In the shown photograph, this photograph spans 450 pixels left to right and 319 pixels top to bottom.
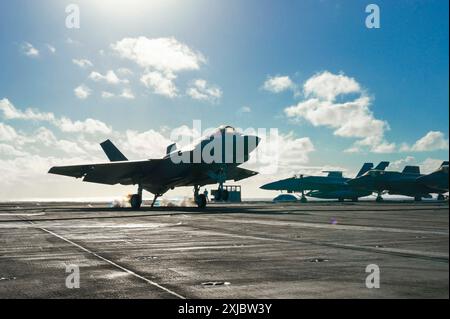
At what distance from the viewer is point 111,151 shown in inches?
2372

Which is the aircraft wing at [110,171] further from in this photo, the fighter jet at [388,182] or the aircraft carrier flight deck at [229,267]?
the fighter jet at [388,182]

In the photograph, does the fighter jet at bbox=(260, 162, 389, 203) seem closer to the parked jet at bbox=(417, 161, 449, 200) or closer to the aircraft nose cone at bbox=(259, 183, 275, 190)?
the aircraft nose cone at bbox=(259, 183, 275, 190)

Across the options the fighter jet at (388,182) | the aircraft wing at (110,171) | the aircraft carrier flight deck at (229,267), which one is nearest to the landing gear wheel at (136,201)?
the aircraft wing at (110,171)

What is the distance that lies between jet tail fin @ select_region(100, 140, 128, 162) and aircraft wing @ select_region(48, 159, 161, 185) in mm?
10594

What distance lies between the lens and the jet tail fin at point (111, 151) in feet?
197

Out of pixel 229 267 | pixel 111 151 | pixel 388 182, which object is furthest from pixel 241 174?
pixel 388 182

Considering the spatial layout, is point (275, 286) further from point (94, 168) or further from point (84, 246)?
point (94, 168)

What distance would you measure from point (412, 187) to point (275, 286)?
85.6m

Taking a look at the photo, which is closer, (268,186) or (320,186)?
(320,186)

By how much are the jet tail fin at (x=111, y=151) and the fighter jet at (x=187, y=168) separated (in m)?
9.33

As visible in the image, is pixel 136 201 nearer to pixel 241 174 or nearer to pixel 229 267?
pixel 241 174

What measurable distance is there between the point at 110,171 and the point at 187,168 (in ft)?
35.9
